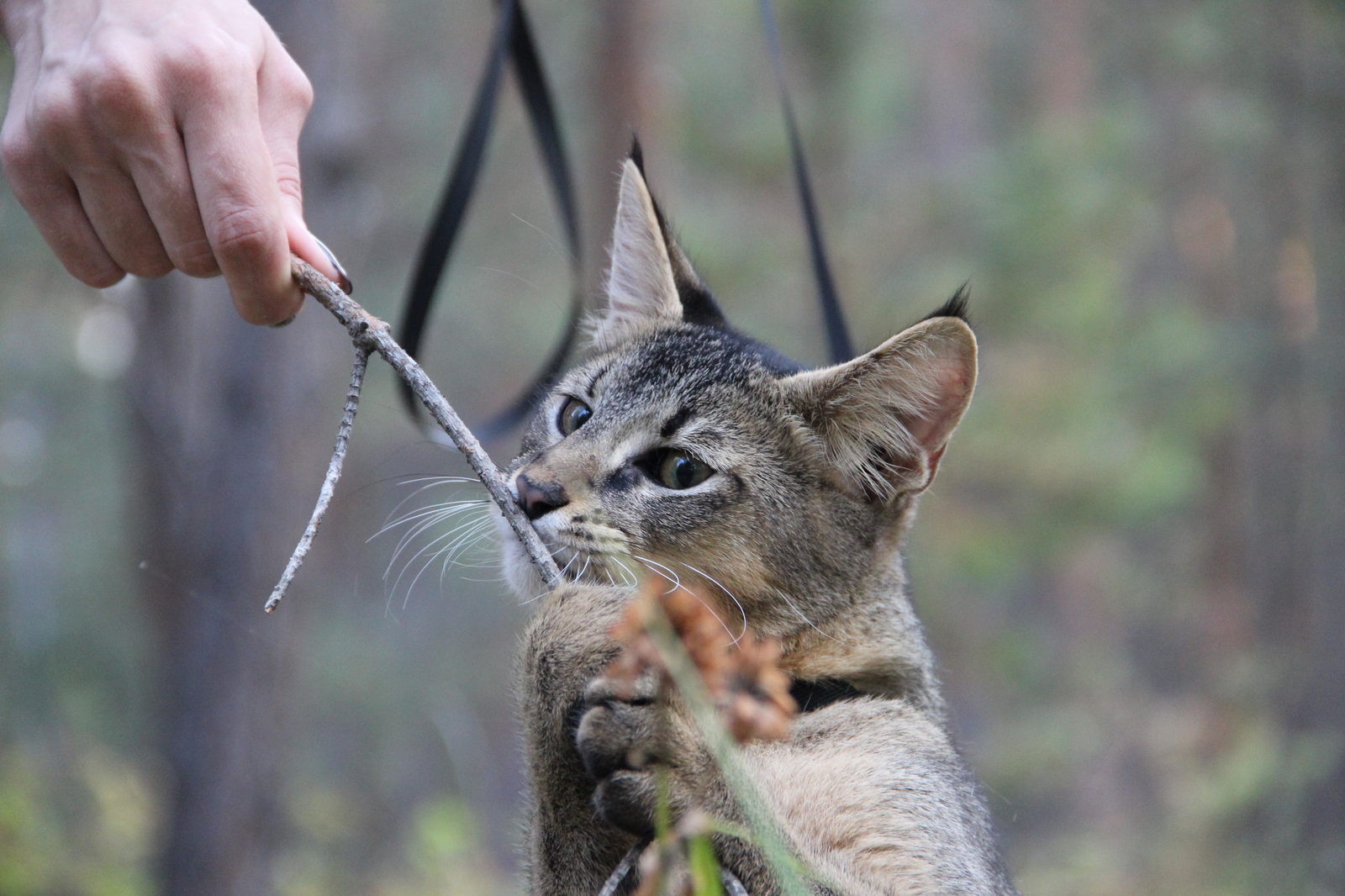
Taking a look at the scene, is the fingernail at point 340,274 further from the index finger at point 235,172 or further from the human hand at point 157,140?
the index finger at point 235,172

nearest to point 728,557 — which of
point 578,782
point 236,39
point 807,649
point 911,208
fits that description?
point 807,649

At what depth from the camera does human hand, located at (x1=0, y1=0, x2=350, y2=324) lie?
2.04 meters

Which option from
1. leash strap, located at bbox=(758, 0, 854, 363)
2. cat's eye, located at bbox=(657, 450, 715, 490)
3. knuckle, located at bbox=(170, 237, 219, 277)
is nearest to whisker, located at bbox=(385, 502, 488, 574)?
cat's eye, located at bbox=(657, 450, 715, 490)

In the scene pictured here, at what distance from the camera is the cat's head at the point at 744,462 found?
2.73 meters

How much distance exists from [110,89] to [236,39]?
0.93 feet

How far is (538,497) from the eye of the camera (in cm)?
265

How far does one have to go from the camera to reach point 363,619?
57.9 ft

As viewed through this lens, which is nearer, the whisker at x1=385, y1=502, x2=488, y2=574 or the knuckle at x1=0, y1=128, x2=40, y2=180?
the knuckle at x1=0, y1=128, x2=40, y2=180

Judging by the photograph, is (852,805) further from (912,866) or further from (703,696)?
(703,696)

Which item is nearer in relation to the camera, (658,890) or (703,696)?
(658,890)

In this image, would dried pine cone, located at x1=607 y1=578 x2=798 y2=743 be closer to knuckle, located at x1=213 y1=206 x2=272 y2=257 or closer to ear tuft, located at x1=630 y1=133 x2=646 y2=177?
knuckle, located at x1=213 y1=206 x2=272 y2=257

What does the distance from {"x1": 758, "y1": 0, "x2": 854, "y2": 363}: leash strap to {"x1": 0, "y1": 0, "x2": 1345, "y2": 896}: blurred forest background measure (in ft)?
6.45

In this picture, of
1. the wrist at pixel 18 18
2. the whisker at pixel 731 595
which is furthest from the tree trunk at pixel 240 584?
the whisker at pixel 731 595

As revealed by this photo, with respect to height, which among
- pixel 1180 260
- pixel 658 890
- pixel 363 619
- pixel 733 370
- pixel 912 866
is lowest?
pixel 363 619
